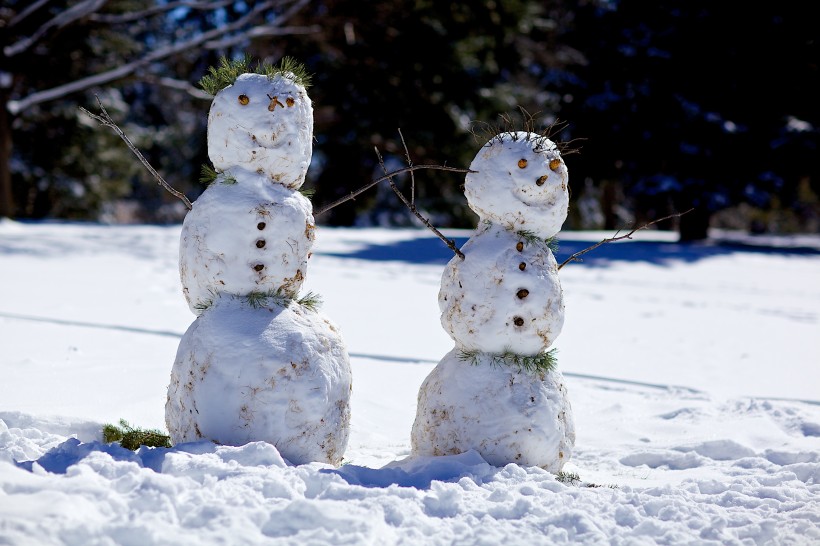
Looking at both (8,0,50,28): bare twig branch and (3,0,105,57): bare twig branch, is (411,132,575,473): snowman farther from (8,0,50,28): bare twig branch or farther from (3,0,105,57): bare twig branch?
(8,0,50,28): bare twig branch

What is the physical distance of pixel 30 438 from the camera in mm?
3967

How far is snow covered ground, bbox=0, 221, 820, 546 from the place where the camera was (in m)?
3.06

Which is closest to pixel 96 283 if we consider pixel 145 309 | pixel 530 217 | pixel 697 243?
pixel 145 309

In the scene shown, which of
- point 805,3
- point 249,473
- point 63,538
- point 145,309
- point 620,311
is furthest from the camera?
point 805,3

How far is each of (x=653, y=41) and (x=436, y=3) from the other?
190 inches

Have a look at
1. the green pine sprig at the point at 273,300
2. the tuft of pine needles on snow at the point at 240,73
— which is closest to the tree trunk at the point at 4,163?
the tuft of pine needles on snow at the point at 240,73

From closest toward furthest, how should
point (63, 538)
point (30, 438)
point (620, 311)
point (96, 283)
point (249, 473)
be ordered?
point (63, 538), point (249, 473), point (30, 438), point (96, 283), point (620, 311)

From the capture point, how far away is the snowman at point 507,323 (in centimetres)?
397

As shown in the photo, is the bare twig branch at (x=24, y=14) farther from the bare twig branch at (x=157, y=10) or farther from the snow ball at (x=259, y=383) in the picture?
the snow ball at (x=259, y=383)

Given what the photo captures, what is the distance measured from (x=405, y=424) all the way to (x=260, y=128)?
253cm

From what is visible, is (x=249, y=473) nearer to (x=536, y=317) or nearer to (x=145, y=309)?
(x=536, y=317)

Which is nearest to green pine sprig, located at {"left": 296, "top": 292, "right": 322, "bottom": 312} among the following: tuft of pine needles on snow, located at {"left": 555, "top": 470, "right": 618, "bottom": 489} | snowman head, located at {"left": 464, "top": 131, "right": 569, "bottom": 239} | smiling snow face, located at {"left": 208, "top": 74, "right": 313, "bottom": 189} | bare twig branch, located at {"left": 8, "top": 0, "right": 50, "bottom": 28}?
smiling snow face, located at {"left": 208, "top": 74, "right": 313, "bottom": 189}

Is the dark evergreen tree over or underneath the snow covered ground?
over

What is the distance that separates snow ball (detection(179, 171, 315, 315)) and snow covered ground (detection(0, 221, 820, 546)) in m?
0.80
